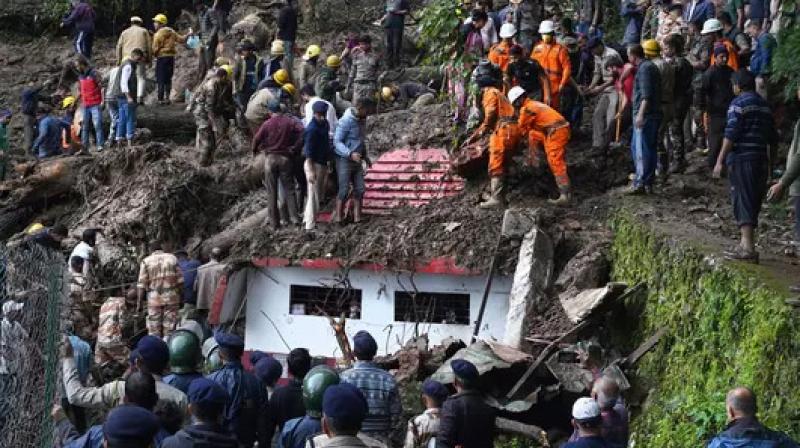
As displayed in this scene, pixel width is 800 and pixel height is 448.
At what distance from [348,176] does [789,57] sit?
6336 millimetres

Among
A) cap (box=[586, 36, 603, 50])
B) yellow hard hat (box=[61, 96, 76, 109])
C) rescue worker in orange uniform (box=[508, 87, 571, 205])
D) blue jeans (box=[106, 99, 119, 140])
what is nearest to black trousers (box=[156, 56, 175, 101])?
yellow hard hat (box=[61, 96, 76, 109])

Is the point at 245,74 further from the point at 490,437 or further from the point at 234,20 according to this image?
the point at 490,437

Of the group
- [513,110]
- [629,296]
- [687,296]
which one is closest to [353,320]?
[513,110]

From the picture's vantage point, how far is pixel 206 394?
8.44 m

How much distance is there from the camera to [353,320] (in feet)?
59.8

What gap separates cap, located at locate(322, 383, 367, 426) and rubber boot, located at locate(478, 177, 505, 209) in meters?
10.3

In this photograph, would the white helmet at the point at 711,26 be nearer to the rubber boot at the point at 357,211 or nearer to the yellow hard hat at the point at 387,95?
the rubber boot at the point at 357,211

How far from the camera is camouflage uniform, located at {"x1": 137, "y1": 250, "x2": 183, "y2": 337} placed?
1797 cm

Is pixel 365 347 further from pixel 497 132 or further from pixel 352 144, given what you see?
pixel 352 144

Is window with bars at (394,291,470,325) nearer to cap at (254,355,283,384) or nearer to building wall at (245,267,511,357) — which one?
building wall at (245,267,511,357)

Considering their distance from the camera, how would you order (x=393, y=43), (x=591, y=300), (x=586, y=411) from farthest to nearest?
(x=393, y=43), (x=591, y=300), (x=586, y=411)

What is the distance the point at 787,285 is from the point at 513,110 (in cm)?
696

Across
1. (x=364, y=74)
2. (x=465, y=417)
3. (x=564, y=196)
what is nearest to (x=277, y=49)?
(x=364, y=74)

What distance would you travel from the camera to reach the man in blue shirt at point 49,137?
25.5 metres
